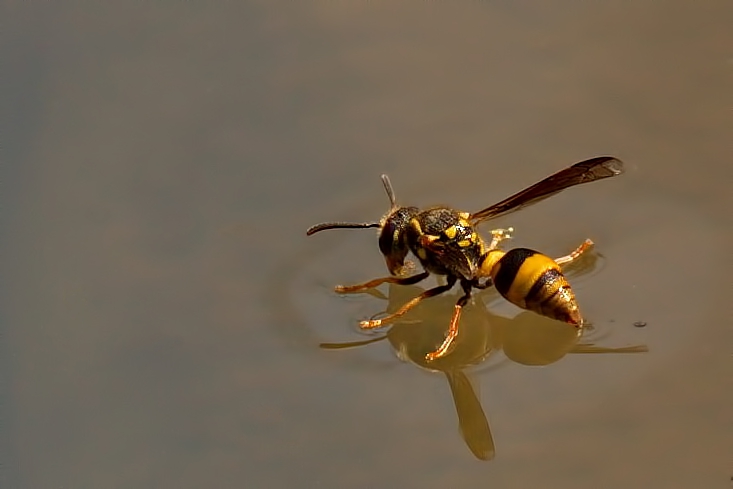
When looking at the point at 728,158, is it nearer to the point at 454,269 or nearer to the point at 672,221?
the point at 672,221

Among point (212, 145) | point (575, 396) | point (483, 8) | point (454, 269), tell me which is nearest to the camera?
point (575, 396)

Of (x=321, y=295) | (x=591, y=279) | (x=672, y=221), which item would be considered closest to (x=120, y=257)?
(x=321, y=295)

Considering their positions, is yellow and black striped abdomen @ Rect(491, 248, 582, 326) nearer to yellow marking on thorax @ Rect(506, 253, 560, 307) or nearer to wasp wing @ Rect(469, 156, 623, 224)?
yellow marking on thorax @ Rect(506, 253, 560, 307)

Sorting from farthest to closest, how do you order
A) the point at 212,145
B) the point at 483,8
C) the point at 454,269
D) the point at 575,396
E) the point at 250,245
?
1. the point at 483,8
2. the point at 212,145
3. the point at 250,245
4. the point at 454,269
5. the point at 575,396

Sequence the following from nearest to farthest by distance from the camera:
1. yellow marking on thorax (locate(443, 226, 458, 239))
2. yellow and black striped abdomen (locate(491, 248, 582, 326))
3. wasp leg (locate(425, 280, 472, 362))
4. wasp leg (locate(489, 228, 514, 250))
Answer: yellow and black striped abdomen (locate(491, 248, 582, 326)), wasp leg (locate(425, 280, 472, 362)), yellow marking on thorax (locate(443, 226, 458, 239)), wasp leg (locate(489, 228, 514, 250))

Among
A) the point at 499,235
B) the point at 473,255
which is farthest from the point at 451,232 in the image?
the point at 499,235

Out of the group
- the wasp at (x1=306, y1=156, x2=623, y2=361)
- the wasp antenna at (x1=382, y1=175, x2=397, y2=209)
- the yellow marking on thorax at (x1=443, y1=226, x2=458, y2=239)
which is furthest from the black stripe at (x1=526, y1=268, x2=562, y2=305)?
the wasp antenna at (x1=382, y1=175, x2=397, y2=209)
